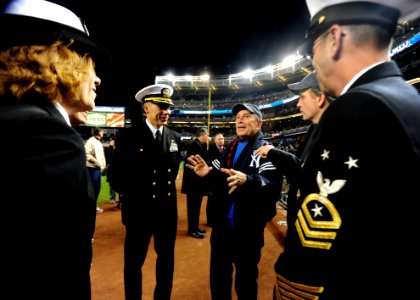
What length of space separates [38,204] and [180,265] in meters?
3.73

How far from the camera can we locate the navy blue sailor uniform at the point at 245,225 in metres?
2.54

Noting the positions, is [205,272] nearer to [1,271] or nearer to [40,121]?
[1,271]

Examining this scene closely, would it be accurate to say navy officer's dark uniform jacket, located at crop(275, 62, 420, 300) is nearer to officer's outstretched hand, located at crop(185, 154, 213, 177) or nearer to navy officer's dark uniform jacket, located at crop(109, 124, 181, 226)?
officer's outstretched hand, located at crop(185, 154, 213, 177)

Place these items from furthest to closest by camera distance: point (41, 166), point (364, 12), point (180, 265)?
point (180, 265) → point (364, 12) → point (41, 166)

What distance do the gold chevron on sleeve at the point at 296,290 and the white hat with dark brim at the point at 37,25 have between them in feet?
5.17

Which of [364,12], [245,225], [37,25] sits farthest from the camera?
[245,225]

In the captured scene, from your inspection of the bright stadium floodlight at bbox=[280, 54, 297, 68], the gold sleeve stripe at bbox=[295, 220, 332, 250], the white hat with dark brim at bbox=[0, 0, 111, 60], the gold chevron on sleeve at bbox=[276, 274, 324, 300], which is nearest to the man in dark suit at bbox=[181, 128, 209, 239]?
the white hat with dark brim at bbox=[0, 0, 111, 60]

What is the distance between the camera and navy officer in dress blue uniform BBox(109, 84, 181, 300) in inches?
105

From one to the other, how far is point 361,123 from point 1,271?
Answer: 1.40 m

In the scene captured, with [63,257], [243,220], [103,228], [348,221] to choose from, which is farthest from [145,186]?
[103,228]

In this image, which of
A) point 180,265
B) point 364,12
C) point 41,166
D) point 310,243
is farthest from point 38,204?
point 180,265

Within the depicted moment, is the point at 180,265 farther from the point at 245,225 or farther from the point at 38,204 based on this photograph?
Result: the point at 38,204

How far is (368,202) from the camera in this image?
0.69 m

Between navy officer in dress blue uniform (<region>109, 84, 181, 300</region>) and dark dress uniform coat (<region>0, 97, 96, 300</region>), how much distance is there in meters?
1.84
